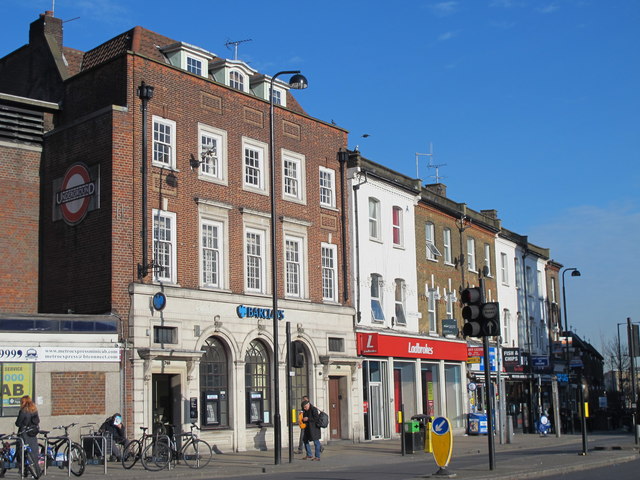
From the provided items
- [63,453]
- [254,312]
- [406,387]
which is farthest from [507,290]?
[63,453]

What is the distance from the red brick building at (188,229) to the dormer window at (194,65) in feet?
0.14

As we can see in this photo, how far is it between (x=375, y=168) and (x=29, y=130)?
564 inches

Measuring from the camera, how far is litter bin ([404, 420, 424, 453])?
26656 mm

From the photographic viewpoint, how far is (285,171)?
1209 inches

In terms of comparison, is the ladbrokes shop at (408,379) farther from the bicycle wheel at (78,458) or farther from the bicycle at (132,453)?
the bicycle wheel at (78,458)

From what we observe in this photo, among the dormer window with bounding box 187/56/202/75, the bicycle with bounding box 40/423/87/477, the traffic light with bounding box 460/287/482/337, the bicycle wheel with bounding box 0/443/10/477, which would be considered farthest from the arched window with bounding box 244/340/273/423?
the traffic light with bounding box 460/287/482/337

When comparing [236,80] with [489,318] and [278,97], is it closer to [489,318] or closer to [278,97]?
[278,97]

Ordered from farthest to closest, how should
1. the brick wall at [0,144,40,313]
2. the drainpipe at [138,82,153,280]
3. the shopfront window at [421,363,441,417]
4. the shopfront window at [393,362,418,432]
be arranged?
the shopfront window at [421,363,441,417], the shopfront window at [393,362,418,432], the brick wall at [0,144,40,313], the drainpipe at [138,82,153,280]

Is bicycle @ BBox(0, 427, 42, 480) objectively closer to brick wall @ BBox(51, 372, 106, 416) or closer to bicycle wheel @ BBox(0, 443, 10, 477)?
bicycle wheel @ BBox(0, 443, 10, 477)

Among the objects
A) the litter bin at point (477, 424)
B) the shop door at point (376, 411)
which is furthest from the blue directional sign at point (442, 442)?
the litter bin at point (477, 424)

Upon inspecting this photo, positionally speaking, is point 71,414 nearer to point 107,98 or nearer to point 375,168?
point 107,98

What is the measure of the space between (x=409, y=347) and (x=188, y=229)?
13.3 m

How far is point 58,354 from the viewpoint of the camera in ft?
75.3

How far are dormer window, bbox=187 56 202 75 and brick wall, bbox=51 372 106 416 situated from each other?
10870 millimetres
